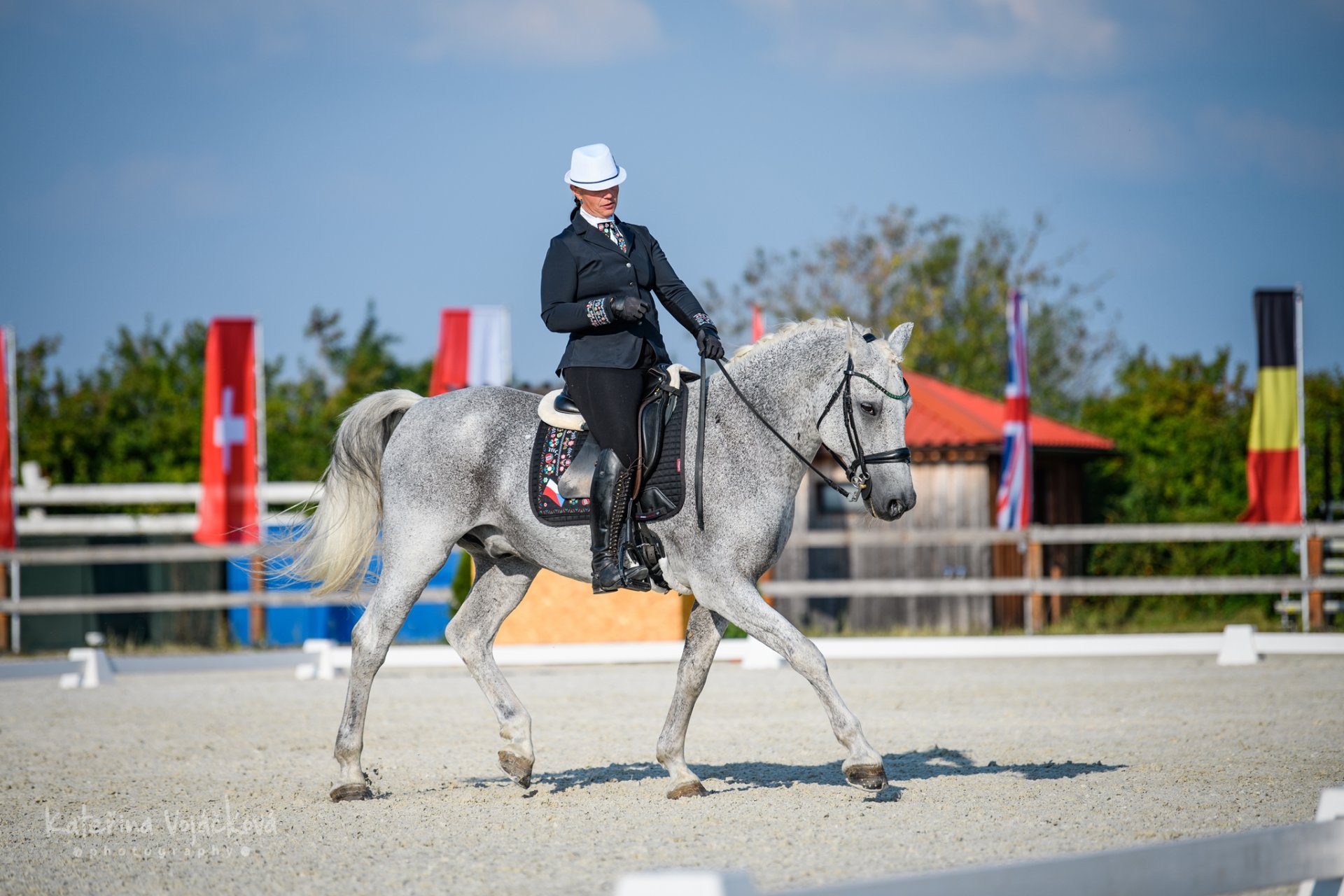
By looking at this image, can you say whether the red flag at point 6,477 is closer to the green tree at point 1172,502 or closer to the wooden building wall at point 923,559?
the wooden building wall at point 923,559

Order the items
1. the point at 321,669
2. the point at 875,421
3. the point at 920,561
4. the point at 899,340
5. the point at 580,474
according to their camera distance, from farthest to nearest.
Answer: the point at 920,561 → the point at 321,669 → the point at 580,474 → the point at 899,340 → the point at 875,421

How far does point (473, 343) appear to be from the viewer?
17.7 m

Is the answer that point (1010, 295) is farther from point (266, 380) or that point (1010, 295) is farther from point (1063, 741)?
point (266, 380)

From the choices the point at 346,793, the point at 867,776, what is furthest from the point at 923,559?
the point at 867,776

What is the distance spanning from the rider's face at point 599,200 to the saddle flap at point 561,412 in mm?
892

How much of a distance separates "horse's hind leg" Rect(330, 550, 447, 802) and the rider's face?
73.1 inches

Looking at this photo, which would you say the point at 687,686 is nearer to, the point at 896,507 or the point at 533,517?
the point at 533,517

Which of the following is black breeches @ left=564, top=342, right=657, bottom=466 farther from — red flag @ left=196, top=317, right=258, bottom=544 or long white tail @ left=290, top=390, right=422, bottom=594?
red flag @ left=196, top=317, right=258, bottom=544

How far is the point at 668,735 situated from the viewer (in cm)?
632

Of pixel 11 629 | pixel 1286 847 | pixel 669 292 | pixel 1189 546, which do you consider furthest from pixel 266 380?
pixel 1286 847

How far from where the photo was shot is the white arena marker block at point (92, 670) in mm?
13438

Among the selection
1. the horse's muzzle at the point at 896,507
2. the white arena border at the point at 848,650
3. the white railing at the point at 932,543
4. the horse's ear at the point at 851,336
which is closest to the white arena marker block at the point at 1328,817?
the horse's muzzle at the point at 896,507

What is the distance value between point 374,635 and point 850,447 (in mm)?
2518

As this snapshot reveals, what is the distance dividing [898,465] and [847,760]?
1.30m
